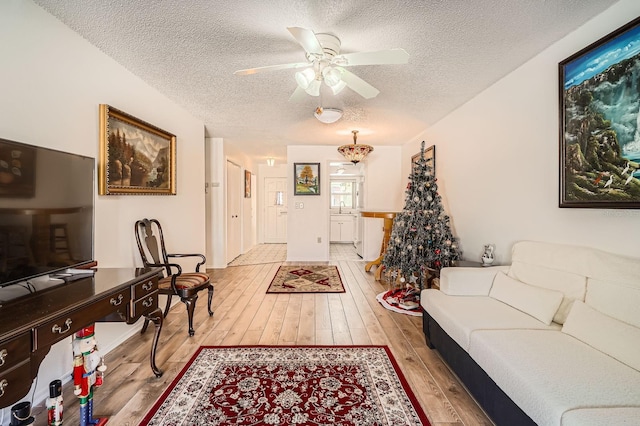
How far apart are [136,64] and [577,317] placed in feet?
12.3

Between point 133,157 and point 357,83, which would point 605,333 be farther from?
point 133,157

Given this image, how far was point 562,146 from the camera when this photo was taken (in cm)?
207

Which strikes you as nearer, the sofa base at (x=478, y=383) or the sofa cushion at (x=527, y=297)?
the sofa base at (x=478, y=383)

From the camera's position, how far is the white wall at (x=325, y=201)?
6.08 meters

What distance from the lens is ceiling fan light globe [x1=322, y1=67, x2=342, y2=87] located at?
7.00 feet

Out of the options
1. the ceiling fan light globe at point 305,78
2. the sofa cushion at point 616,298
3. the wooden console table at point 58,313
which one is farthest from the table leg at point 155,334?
the sofa cushion at point 616,298

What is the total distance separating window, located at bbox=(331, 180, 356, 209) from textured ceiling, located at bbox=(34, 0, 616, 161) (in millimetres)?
5670

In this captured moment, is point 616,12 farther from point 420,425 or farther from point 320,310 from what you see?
point 320,310

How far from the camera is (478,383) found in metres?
1.63

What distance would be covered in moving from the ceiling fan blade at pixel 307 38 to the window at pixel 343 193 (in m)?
7.35

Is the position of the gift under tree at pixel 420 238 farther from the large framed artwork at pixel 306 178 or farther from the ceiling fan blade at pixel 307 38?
the large framed artwork at pixel 306 178

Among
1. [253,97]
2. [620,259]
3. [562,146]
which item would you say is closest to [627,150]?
[562,146]

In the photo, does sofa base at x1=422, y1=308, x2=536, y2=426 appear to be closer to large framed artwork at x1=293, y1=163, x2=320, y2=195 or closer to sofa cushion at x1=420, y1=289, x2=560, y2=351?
sofa cushion at x1=420, y1=289, x2=560, y2=351

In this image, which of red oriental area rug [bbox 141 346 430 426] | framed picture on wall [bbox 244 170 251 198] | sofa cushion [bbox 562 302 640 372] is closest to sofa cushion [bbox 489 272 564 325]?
sofa cushion [bbox 562 302 640 372]
